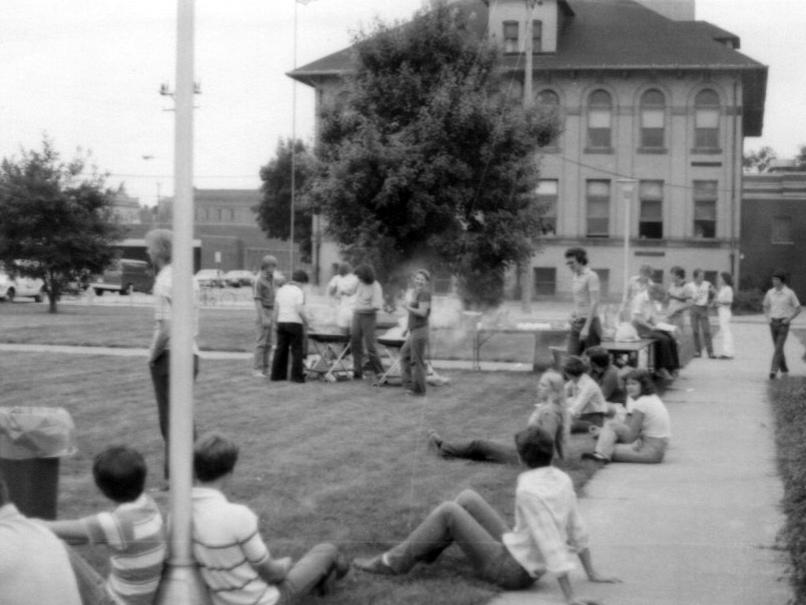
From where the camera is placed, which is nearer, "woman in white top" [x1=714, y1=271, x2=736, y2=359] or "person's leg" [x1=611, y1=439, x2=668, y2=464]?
"person's leg" [x1=611, y1=439, x2=668, y2=464]

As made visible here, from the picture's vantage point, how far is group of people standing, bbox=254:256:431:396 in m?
17.0

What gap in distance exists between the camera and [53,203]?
1526 inches

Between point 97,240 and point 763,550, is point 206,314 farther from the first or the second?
point 763,550

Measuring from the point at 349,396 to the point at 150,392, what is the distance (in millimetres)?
2405

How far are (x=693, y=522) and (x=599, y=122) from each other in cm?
4320

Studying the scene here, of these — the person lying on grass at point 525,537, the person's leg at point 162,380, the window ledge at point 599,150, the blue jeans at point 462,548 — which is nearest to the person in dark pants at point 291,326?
the person's leg at point 162,380

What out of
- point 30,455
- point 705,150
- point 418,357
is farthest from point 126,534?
point 705,150

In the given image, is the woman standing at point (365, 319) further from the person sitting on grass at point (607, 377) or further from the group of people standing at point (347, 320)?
the person sitting on grass at point (607, 377)

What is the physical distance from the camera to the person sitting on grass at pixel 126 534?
5.83m

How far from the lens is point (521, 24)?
34.9m

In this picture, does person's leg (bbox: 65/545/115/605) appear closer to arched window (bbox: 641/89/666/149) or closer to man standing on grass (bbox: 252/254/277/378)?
man standing on grass (bbox: 252/254/277/378)

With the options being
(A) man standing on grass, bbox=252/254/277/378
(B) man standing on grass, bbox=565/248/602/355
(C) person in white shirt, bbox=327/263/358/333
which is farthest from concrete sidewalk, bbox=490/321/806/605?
(A) man standing on grass, bbox=252/254/277/378

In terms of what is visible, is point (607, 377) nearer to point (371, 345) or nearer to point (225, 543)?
point (371, 345)

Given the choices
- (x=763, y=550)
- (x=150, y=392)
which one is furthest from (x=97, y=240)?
(x=763, y=550)
